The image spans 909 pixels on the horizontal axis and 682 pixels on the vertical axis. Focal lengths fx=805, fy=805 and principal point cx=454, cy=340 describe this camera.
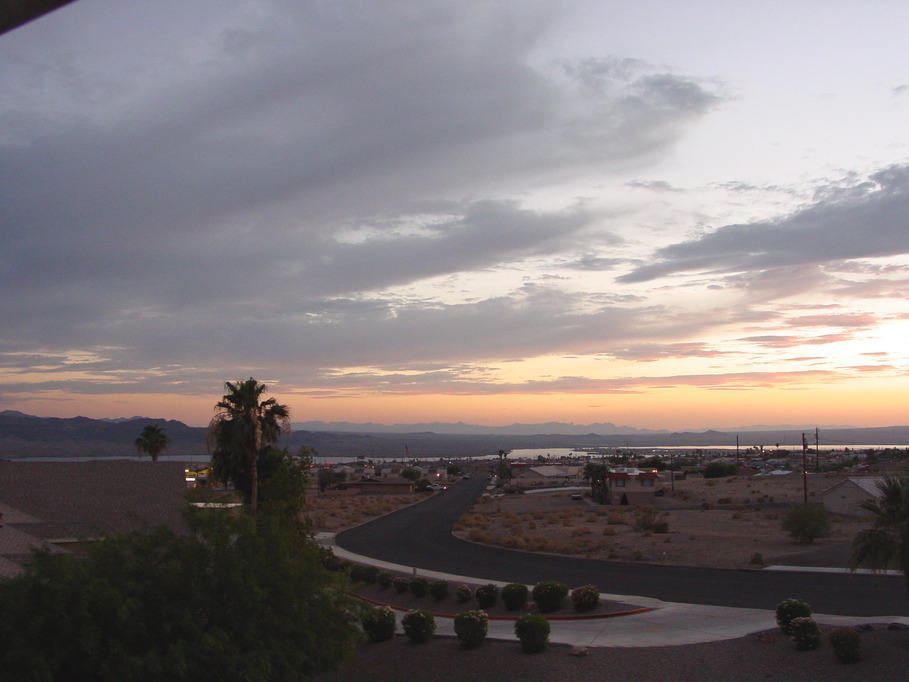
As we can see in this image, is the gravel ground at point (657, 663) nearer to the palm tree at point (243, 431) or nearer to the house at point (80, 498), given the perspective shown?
the house at point (80, 498)

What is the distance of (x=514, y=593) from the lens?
29250mm

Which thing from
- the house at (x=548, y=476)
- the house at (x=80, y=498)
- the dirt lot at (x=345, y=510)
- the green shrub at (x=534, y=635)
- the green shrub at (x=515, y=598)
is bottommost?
the house at (x=548, y=476)

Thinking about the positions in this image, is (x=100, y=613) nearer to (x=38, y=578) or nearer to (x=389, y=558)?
(x=38, y=578)

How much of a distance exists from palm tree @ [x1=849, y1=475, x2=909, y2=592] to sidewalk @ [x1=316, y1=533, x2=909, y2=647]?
3357 millimetres

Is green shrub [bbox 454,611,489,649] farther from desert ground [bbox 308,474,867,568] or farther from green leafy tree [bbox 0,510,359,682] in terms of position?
desert ground [bbox 308,474,867,568]

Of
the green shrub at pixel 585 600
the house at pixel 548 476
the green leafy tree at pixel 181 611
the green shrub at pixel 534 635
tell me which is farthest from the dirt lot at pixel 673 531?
the house at pixel 548 476

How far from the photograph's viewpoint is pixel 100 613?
557 inches

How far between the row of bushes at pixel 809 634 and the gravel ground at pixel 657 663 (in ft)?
0.64

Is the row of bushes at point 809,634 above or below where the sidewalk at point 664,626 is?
above

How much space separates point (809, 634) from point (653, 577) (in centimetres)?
1575

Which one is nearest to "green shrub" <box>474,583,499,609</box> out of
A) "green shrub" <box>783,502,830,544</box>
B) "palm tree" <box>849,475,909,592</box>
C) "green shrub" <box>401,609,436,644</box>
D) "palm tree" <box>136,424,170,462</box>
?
"green shrub" <box>401,609,436,644</box>

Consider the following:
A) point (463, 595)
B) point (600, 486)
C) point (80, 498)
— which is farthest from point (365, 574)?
point (600, 486)

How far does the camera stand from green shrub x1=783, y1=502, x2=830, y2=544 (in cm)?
4541

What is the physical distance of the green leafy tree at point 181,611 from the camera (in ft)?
44.8
